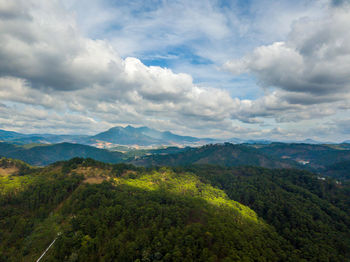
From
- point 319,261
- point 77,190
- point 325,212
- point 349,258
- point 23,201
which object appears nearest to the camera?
point 319,261

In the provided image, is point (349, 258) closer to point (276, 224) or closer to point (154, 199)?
point (276, 224)

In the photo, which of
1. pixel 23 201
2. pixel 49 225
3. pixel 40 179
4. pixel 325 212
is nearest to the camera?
pixel 49 225

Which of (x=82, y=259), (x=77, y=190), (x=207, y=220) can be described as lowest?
(x=82, y=259)

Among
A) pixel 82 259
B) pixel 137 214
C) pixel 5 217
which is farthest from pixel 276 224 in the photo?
pixel 5 217

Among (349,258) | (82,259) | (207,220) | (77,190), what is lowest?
(349,258)

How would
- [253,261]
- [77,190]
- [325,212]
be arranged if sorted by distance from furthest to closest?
[325,212]
[77,190]
[253,261]

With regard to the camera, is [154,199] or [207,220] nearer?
[207,220]

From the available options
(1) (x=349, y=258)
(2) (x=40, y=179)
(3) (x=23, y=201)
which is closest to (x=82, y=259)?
(3) (x=23, y=201)

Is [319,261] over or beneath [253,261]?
beneath

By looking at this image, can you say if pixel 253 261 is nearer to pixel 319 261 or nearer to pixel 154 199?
pixel 319 261
